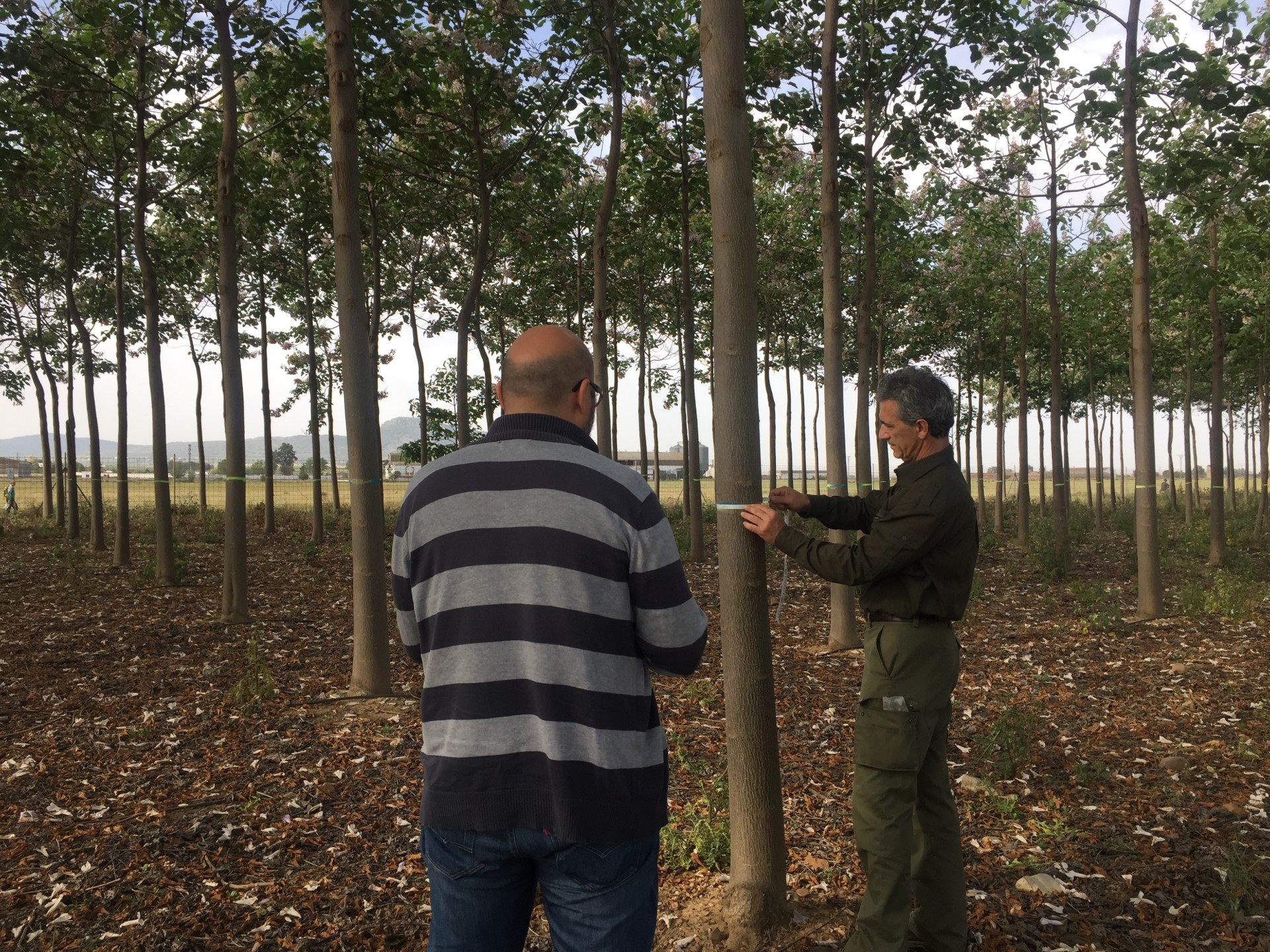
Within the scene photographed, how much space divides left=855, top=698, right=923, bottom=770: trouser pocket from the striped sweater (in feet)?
4.61

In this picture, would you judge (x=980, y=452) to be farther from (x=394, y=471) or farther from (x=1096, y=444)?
(x=394, y=471)

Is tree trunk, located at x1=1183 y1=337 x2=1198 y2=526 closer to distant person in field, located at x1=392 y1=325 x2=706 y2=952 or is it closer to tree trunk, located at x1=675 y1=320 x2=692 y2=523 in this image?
tree trunk, located at x1=675 y1=320 x2=692 y2=523

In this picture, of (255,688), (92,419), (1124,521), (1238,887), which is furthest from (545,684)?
(1124,521)

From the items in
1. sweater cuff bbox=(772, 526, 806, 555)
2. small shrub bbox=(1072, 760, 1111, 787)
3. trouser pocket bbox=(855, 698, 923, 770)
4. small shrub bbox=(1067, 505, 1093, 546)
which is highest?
sweater cuff bbox=(772, 526, 806, 555)

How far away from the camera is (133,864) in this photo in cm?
388

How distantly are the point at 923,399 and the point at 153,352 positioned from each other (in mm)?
11164

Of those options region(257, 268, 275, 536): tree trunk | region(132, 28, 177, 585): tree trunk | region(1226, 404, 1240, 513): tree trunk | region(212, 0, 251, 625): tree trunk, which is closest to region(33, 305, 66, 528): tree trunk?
region(257, 268, 275, 536): tree trunk

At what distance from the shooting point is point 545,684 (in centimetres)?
177

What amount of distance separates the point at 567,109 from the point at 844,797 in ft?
30.8

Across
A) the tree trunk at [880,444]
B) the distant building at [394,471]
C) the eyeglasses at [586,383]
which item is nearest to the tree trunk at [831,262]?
the tree trunk at [880,444]

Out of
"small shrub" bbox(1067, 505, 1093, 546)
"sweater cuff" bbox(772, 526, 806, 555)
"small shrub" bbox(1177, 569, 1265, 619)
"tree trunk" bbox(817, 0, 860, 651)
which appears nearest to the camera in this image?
"sweater cuff" bbox(772, 526, 806, 555)

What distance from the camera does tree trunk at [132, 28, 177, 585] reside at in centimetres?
1044

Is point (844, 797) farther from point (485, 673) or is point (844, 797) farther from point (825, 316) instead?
point (825, 316)

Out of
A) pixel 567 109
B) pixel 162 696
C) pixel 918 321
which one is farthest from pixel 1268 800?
pixel 918 321
